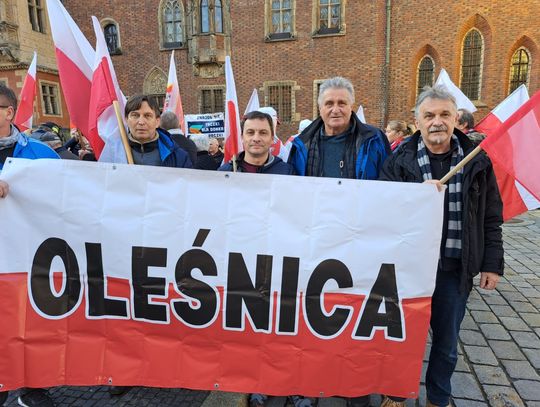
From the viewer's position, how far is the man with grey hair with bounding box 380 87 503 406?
2297mm

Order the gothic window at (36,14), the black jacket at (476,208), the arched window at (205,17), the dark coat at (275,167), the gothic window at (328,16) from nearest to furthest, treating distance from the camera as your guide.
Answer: the black jacket at (476,208) < the dark coat at (275,167) < the gothic window at (328,16) < the arched window at (205,17) < the gothic window at (36,14)

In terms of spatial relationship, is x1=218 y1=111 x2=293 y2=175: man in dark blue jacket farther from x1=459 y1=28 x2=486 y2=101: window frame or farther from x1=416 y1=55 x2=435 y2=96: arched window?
x1=459 y1=28 x2=486 y2=101: window frame

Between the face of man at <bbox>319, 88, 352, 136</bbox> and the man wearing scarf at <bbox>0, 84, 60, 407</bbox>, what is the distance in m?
1.97

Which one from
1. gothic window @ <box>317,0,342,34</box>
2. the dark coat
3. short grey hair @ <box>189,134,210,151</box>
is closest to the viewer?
the dark coat

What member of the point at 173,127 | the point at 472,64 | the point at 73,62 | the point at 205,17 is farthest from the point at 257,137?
the point at 205,17

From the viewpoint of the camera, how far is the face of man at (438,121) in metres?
2.31

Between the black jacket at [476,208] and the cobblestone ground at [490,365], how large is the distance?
3.70ft

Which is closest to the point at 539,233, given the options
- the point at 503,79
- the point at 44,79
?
the point at 503,79

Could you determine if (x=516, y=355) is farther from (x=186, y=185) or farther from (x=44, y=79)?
(x=44, y=79)

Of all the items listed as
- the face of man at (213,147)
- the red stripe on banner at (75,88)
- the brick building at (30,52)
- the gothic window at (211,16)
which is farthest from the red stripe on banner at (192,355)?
the brick building at (30,52)

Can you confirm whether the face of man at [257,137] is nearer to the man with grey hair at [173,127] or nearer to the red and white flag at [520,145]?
the red and white flag at [520,145]

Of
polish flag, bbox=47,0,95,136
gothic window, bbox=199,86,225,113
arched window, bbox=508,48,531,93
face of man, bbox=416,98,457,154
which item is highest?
arched window, bbox=508,48,531,93

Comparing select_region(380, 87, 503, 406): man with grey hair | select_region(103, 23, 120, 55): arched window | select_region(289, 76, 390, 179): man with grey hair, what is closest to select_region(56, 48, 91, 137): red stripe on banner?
select_region(289, 76, 390, 179): man with grey hair

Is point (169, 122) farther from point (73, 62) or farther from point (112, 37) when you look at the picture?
point (112, 37)
